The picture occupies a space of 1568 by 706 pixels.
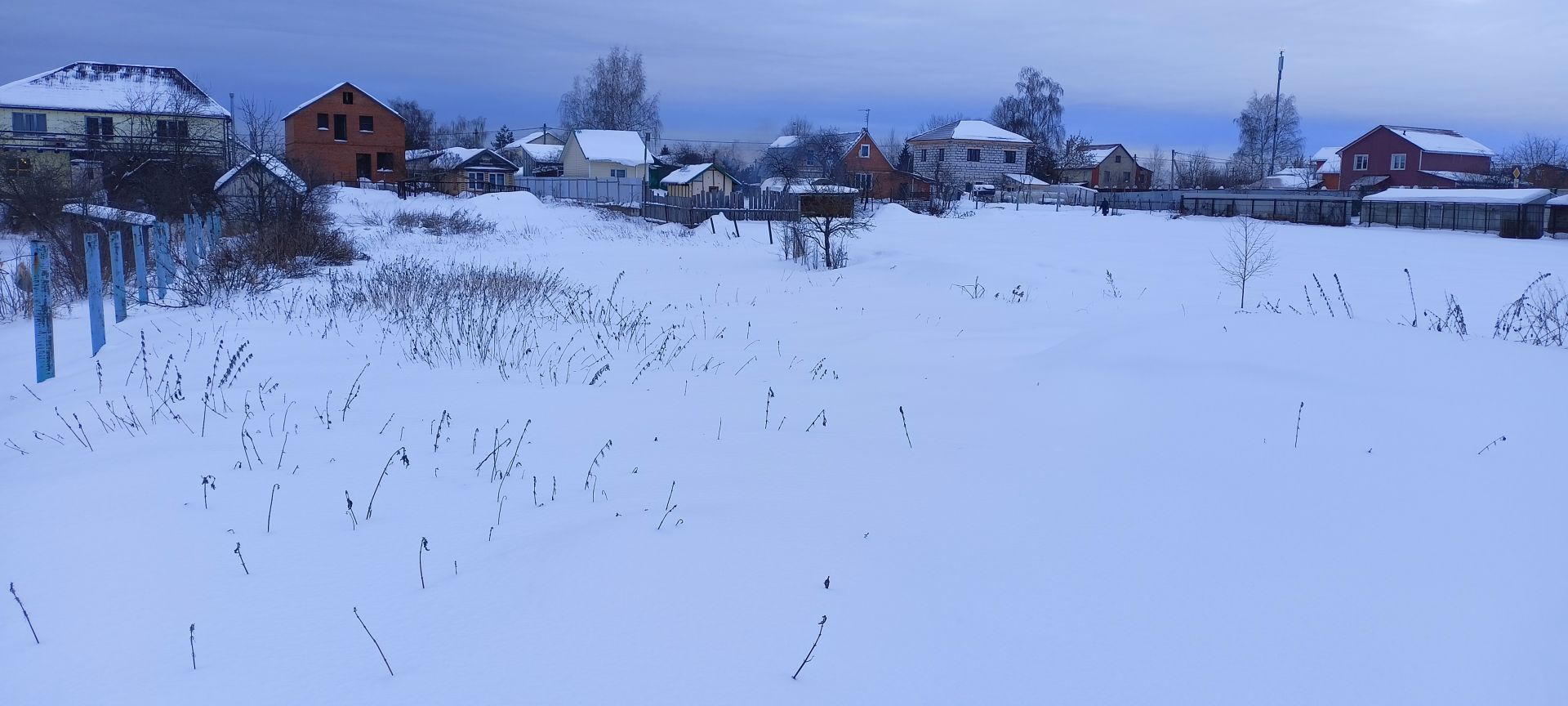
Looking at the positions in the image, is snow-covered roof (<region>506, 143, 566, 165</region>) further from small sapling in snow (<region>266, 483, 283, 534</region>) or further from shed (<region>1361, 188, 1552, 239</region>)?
small sapling in snow (<region>266, 483, 283, 534</region>)

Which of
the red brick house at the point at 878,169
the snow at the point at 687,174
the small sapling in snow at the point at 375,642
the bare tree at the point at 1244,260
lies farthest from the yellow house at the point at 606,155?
the small sapling in snow at the point at 375,642

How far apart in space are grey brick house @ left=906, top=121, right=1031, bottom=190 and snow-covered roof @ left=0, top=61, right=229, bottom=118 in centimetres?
4094

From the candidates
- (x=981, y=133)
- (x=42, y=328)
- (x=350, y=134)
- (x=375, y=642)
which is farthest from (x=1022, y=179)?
(x=375, y=642)

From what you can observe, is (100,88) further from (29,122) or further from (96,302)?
(96,302)

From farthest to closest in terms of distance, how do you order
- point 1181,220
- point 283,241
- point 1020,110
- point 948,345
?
point 1020,110, point 1181,220, point 283,241, point 948,345

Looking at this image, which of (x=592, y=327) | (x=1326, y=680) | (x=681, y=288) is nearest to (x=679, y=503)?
(x=1326, y=680)

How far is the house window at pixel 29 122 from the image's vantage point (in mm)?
42500

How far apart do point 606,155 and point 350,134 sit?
14085 millimetres

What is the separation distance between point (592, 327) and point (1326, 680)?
7850 mm

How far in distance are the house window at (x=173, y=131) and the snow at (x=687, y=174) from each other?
2817 centimetres

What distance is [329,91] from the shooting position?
54938 mm

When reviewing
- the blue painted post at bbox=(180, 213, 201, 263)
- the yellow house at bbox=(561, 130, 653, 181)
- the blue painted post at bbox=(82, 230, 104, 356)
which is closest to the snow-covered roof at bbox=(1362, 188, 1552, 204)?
the yellow house at bbox=(561, 130, 653, 181)

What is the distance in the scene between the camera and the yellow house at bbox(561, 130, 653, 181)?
5809cm

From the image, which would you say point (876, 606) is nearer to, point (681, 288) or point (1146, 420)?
point (1146, 420)
